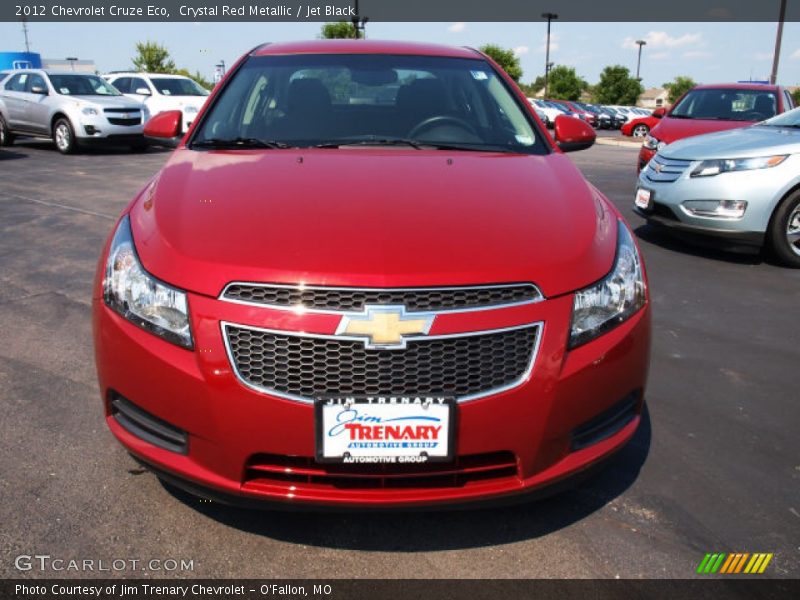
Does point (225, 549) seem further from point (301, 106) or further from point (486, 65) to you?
point (486, 65)

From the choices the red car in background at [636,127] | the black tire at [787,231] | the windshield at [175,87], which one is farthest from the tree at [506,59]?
the black tire at [787,231]

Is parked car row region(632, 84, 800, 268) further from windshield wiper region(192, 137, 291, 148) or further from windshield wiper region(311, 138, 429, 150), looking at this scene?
windshield wiper region(192, 137, 291, 148)

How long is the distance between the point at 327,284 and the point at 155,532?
101 centimetres

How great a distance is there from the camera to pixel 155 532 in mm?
2189

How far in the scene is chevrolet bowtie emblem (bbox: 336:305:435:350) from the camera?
1.84m

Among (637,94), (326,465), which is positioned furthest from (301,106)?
(637,94)

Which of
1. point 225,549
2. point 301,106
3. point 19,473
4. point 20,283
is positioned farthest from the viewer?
point 20,283

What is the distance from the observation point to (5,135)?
15039 millimetres

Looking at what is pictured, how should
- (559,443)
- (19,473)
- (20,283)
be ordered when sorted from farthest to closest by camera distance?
(20,283)
(19,473)
(559,443)

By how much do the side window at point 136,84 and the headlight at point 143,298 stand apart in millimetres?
15539

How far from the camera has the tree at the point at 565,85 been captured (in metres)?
68.8

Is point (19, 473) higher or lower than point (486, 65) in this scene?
lower

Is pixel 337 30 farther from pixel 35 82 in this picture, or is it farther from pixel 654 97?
pixel 654 97

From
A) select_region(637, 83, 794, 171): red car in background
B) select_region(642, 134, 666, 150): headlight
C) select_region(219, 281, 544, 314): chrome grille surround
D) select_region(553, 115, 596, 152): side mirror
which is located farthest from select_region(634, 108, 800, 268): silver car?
select_region(219, 281, 544, 314): chrome grille surround
